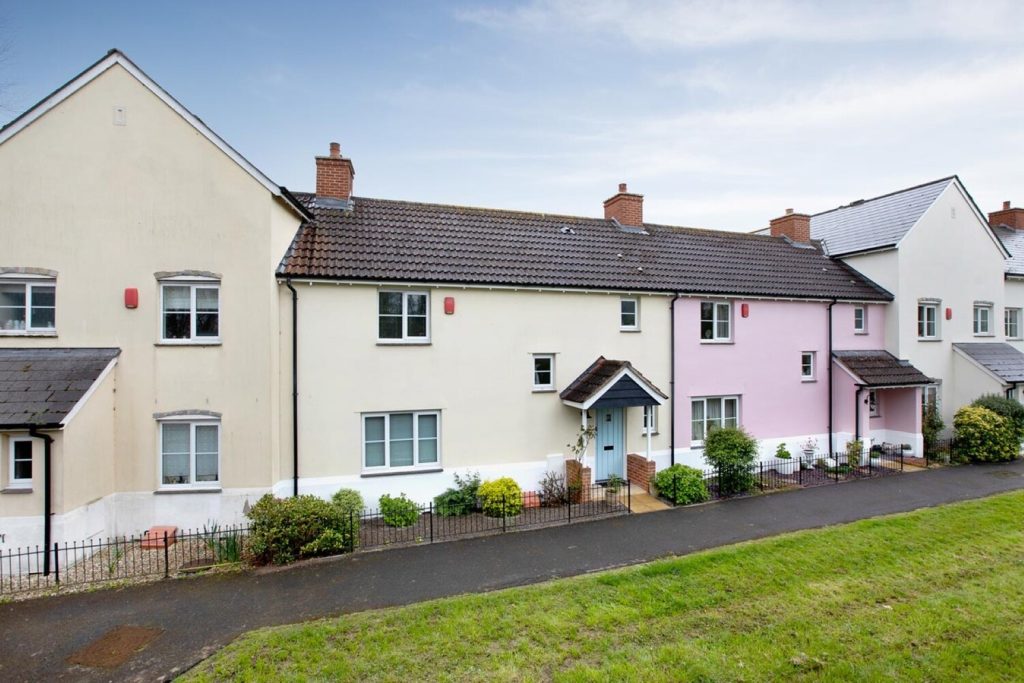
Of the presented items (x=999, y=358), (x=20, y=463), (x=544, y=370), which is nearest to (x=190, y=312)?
(x=20, y=463)

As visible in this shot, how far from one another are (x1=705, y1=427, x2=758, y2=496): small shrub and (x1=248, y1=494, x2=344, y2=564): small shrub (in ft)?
35.0

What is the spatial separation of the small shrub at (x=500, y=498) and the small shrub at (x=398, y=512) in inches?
70.1

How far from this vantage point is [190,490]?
1170 cm

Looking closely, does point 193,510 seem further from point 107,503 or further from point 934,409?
point 934,409

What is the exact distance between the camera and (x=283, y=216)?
13023mm

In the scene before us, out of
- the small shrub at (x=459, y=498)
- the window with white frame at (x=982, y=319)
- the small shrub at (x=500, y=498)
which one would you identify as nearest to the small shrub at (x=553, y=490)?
the small shrub at (x=500, y=498)

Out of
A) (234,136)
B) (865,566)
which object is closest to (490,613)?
(865,566)

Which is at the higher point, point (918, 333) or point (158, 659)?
point (918, 333)

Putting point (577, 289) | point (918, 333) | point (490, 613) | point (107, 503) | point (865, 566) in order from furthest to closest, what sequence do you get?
point (918, 333), point (577, 289), point (107, 503), point (865, 566), point (490, 613)

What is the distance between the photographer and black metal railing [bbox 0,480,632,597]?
981 centimetres

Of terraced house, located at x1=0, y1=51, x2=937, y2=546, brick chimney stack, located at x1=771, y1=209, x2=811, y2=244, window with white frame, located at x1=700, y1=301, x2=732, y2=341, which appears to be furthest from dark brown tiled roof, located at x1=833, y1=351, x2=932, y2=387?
brick chimney stack, located at x1=771, y1=209, x2=811, y2=244

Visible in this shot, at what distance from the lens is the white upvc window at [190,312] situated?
11.9 metres

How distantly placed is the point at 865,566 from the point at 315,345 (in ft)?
42.7

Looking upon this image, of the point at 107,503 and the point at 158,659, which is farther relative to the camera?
the point at 107,503
